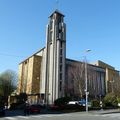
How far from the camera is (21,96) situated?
273 ft

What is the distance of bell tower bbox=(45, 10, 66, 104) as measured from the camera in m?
88.1

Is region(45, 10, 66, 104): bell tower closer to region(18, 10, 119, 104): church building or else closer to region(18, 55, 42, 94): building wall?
region(18, 10, 119, 104): church building

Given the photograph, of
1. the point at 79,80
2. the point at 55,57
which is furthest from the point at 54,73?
the point at 79,80

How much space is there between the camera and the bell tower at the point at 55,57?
289 ft

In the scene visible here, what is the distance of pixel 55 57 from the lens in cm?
9056

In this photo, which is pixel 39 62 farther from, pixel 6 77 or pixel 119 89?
pixel 119 89

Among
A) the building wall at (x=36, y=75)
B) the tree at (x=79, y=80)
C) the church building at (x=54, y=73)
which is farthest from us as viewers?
the building wall at (x=36, y=75)

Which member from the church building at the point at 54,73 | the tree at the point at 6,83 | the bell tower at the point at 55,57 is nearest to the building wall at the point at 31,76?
the church building at the point at 54,73

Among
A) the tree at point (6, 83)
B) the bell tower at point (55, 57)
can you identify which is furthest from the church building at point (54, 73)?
the tree at point (6, 83)

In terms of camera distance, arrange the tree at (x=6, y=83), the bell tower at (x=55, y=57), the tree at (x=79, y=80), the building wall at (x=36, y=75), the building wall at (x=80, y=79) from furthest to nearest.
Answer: the building wall at (x=36, y=75), the tree at (x=6, y=83), the bell tower at (x=55, y=57), the building wall at (x=80, y=79), the tree at (x=79, y=80)

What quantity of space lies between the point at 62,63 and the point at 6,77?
20.3 meters

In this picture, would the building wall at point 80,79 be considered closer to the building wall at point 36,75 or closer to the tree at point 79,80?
the tree at point 79,80

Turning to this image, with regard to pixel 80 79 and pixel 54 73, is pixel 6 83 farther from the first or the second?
pixel 80 79

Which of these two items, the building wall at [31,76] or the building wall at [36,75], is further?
the building wall at [31,76]
